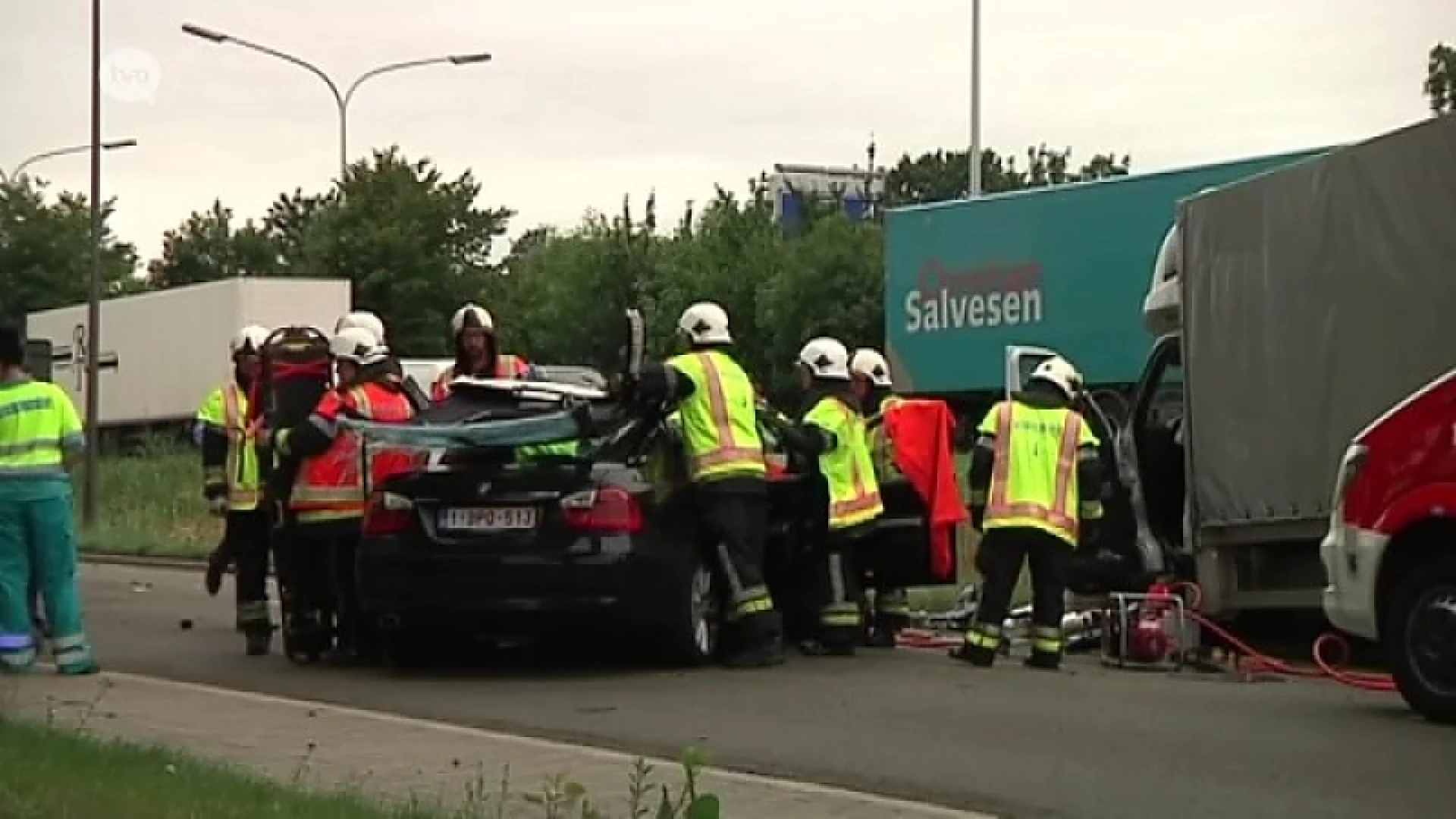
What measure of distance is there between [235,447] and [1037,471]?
4.95 metres

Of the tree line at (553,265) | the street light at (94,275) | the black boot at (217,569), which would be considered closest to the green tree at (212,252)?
the tree line at (553,265)

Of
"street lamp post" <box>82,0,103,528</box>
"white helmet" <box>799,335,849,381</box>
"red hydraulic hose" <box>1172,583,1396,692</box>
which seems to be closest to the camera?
"red hydraulic hose" <box>1172,583,1396,692</box>

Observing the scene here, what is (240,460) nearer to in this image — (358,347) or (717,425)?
(358,347)

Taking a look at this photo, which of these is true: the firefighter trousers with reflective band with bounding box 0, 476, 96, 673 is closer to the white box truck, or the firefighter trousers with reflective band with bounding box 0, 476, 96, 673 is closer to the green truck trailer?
the green truck trailer

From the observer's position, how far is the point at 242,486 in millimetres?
14258

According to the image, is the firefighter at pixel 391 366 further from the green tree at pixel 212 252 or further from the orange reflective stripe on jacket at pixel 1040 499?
the green tree at pixel 212 252

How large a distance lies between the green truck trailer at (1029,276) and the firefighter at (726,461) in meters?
7.84

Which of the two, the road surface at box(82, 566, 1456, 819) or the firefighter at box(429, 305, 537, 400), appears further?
the firefighter at box(429, 305, 537, 400)

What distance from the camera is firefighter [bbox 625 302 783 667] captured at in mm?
12406

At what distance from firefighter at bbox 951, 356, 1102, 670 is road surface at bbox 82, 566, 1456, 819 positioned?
14.3 inches

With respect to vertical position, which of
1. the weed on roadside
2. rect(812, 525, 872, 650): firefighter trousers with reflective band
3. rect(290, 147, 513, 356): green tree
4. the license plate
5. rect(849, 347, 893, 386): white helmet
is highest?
rect(290, 147, 513, 356): green tree

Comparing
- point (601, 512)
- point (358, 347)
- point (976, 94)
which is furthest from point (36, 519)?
point (976, 94)

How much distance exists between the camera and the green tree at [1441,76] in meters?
55.4

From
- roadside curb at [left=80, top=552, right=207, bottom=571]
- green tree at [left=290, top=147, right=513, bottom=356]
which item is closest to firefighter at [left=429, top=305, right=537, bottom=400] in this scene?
roadside curb at [left=80, top=552, right=207, bottom=571]
